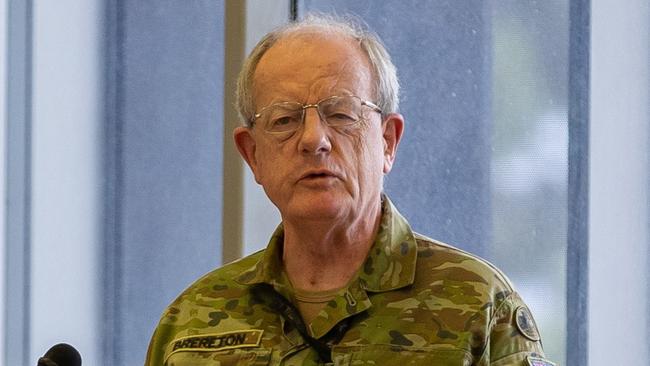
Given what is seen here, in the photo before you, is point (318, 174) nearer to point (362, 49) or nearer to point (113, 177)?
point (362, 49)

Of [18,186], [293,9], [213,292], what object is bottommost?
[213,292]

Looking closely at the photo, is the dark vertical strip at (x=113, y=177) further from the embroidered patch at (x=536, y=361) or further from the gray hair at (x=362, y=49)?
the embroidered patch at (x=536, y=361)

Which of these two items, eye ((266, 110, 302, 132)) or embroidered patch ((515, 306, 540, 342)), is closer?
embroidered patch ((515, 306, 540, 342))

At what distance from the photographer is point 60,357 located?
1668 mm

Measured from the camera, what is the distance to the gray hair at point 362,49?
Result: 1.95 m

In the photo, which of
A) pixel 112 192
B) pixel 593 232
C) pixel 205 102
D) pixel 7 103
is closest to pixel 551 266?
pixel 593 232

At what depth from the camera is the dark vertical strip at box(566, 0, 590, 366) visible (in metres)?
2.58

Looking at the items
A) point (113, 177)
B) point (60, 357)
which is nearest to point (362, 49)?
point (60, 357)

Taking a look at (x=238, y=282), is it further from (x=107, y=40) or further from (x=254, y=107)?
(x=107, y=40)

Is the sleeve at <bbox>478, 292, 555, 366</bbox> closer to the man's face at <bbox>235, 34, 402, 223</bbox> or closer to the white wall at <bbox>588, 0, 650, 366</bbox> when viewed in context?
the man's face at <bbox>235, 34, 402, 223</bbox>

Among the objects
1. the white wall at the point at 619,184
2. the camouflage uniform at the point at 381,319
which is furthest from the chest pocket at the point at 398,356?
the white wall at the point at 619,184

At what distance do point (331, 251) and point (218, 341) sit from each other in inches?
10.0

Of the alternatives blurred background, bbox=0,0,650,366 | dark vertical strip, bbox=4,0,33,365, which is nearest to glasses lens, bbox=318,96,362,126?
blurred background, bbox=0,0,650,366

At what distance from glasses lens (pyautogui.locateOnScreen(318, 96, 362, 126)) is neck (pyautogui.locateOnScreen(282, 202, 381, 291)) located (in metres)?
0.17
